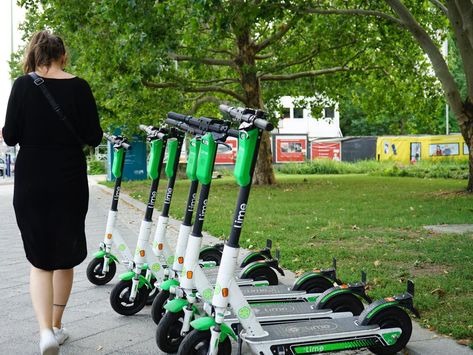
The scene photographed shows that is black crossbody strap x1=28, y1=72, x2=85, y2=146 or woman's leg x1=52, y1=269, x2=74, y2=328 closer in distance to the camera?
black crossbody strap x1=28, y1=72, x2=85, y2=146

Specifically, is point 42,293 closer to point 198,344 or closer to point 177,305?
point 177,305

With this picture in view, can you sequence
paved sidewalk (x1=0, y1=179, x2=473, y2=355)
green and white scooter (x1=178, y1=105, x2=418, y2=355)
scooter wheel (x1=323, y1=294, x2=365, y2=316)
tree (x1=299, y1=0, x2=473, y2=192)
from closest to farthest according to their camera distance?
green and white scooter (x1=178, y1=105, x2=418, y2=355) < paved sidewalk (x1=0, y1=179, x2=473, y2=355) < scooter wheel (x1=323, y1=294, x2=365, y2=316) < tree (x1=299, y1=0, x2=473, y2=192)

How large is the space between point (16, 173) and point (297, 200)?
455 inches

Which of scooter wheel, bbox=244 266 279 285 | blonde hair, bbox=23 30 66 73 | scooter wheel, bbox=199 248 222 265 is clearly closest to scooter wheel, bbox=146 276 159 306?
scooter wheel, bbox=244 266 279 285

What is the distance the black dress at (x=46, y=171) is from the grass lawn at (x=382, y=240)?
253 cm

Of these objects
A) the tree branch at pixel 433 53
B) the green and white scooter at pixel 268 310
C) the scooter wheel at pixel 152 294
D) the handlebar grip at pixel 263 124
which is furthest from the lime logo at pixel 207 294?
the tree branch at pixel 433 53

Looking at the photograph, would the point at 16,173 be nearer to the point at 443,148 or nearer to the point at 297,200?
the point at 297,200

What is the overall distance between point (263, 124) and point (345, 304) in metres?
1.61

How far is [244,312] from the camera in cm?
360

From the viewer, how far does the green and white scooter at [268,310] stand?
3.97 m

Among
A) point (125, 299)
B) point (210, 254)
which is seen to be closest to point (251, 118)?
point (125, 299)

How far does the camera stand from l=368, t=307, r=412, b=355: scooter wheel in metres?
3.95

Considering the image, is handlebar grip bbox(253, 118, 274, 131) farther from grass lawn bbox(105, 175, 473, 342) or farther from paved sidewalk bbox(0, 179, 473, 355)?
grass lawn bbox(105, 175, 473, 342)

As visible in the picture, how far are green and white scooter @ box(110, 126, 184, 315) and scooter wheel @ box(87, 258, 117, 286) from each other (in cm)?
108
